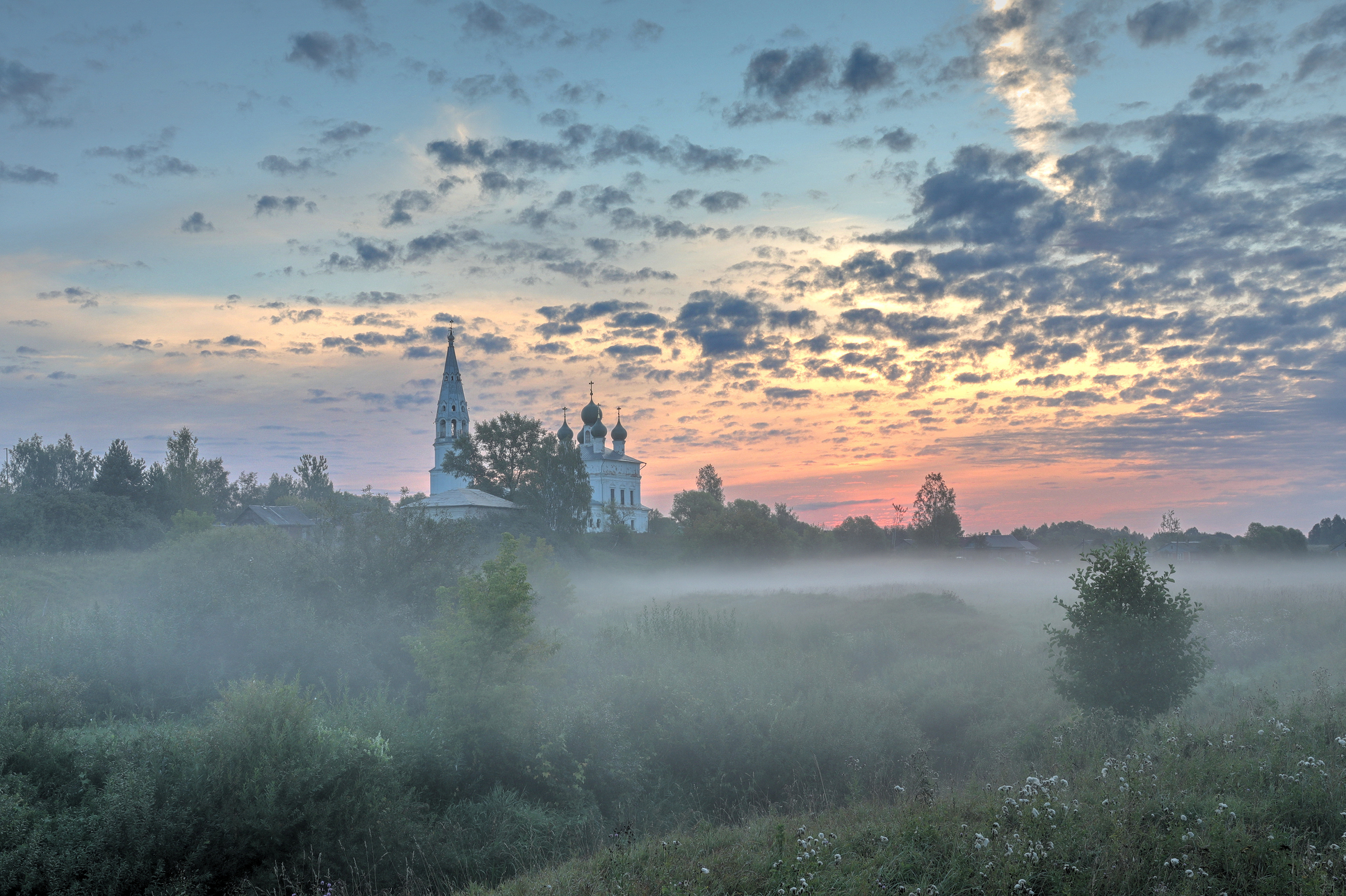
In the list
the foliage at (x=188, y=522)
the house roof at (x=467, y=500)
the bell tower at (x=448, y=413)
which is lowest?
the foliage at (x=188, y=522)

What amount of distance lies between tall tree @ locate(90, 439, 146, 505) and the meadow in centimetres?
3338

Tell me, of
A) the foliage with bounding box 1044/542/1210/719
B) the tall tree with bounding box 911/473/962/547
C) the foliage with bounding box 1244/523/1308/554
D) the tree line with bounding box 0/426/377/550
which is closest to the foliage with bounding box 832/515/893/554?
the tall tree with bounding box 911/473/962/547

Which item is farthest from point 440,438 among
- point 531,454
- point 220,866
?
point 220,866

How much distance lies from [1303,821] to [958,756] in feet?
29.8

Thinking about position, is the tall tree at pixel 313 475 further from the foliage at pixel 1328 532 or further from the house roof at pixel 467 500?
the foliage at pixel 1328 532

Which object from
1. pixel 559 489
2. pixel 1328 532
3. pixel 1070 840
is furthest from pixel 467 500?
pixel 1328 532

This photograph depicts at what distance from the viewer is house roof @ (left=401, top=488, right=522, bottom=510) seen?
59.5 metres

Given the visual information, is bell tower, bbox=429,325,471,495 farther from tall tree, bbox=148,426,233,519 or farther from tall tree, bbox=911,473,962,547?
tall tree, bbox=911,473,962,547

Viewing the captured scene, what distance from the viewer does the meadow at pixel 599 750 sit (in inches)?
339

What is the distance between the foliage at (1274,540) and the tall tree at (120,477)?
95291 mm

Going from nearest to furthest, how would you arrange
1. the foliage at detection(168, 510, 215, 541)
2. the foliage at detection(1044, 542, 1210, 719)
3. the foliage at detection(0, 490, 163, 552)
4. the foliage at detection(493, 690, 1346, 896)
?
the foliage at detection(493, 690, 1346, 896) → the foliage at detection(1044, 542, 1210, 719) → the foliage at detection(0, 490, 163, 552) → the foliage at detection(168, 510, 215, 541)

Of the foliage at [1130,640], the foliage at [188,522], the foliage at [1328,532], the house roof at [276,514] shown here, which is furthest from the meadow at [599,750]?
the foliage at [1328,532]

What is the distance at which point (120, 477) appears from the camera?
5844cm

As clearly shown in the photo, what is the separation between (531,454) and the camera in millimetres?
71938
